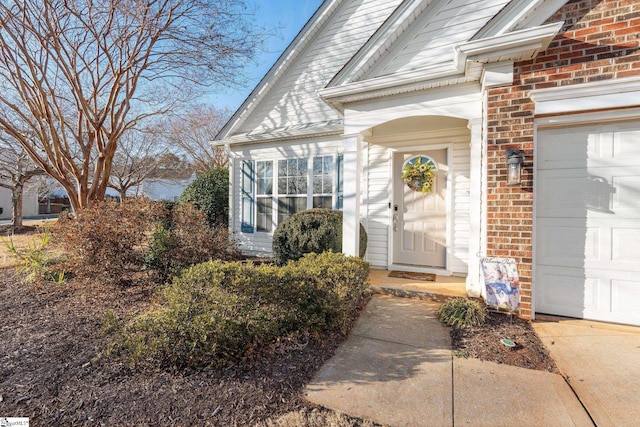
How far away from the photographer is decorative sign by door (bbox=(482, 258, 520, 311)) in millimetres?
3338

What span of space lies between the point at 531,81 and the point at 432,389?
3.53m

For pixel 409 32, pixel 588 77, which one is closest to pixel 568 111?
pixel 588 77

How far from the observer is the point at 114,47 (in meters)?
7.45

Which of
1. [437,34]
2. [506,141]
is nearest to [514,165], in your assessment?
[506,141]

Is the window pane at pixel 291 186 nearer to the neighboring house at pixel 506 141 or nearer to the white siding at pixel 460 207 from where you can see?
the neighboring house at pixel 506 141

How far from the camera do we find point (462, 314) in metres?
3.34

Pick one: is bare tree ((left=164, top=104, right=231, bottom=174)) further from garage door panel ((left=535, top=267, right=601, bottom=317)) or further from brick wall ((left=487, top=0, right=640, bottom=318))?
garage door panel ((left=535, top=267, right=601, bottom=317))

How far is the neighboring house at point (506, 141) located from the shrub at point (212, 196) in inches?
157

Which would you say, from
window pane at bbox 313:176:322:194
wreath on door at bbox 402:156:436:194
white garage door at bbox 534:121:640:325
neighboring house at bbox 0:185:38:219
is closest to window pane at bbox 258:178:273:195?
window pane at bbox 313:176:322:194

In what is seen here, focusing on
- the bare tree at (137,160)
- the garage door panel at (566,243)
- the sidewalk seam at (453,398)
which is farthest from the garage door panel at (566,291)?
the bare tree at (137,160)

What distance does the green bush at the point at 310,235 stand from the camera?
5.19 metres

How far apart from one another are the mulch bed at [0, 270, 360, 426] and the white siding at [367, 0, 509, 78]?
4167 mm

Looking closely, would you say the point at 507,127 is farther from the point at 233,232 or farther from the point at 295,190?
the point at 233,232

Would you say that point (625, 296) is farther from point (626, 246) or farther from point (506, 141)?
point (506, 141)
